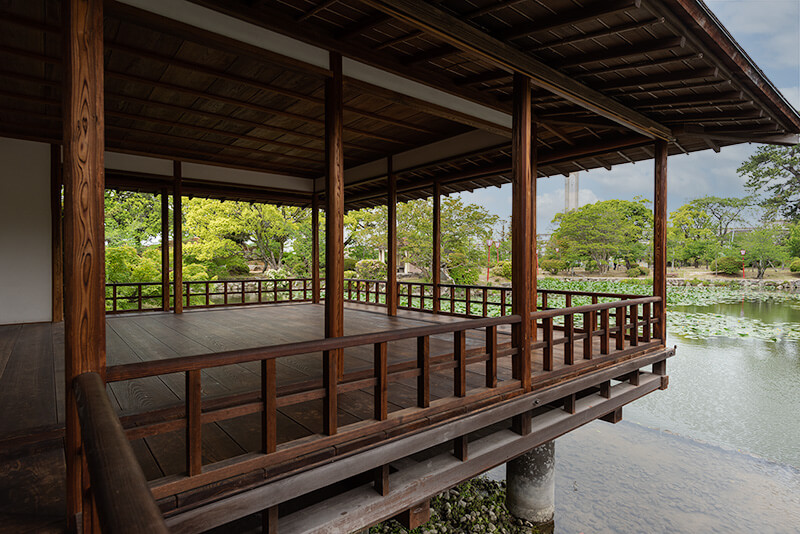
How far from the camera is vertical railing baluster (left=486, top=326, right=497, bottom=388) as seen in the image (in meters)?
2.80

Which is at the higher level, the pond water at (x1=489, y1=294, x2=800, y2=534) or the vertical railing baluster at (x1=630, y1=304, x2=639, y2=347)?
the vertical railing baluster at (x1=630, y1=304, x2=639, y2=347)

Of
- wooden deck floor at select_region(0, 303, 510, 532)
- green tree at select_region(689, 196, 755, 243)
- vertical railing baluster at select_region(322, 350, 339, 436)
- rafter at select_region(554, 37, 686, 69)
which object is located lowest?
wooden deck floor at select_region(0, 303, 510, 532)

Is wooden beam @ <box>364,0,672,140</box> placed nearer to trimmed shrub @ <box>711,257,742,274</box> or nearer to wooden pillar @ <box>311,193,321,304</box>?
wooden pillar @ <box>311,193,321,304</box>

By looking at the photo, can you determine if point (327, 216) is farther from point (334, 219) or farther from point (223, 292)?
point (223, 292)

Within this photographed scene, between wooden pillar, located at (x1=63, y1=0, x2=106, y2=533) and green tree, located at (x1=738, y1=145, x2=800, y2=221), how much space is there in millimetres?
24998

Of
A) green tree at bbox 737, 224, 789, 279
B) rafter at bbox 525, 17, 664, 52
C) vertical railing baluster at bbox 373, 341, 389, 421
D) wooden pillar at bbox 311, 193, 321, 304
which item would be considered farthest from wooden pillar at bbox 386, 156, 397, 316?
green tree at bbox 737, 224, 789, 279

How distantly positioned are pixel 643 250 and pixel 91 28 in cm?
2195

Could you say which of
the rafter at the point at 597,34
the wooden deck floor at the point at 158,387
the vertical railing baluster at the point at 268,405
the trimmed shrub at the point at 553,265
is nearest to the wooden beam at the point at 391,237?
the wooden deck floor at the point at 158,387

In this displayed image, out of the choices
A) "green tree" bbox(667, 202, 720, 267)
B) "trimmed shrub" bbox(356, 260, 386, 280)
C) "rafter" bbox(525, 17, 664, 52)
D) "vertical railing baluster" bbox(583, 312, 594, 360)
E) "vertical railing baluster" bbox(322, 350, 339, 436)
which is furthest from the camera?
"green tree" bbox(667, 202, 720, 267)

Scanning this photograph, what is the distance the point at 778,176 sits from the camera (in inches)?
741

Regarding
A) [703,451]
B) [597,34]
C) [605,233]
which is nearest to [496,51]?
[597,34]

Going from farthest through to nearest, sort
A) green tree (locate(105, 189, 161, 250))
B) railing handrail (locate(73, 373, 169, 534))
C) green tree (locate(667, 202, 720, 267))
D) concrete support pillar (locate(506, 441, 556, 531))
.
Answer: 1. green tree (locate(667, 202, 720, 267))
2. green tree (locate(105, 189, 161, 250))
3. concrete support pillar (locate(506, 441, 556, 531))
4. railing handrail (locate(73, 373, 169, 534))

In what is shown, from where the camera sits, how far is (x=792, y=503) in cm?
649

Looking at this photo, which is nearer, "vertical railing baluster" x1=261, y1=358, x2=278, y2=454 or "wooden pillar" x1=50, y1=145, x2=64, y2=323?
"vertical railing baluster" x1=261, y1=358, x2=278, y2=454
